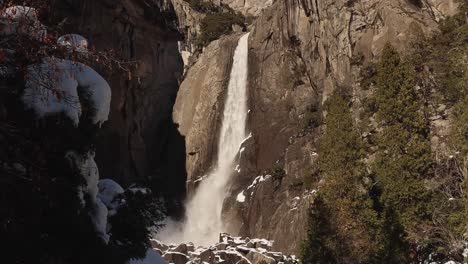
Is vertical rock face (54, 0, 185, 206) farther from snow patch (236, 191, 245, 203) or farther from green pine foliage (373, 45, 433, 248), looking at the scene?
green pine foliage (373, 45, 433, 248)

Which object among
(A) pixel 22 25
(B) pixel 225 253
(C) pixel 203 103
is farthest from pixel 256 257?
(A) pixel 22 25

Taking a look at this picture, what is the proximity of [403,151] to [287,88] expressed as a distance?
67.9 ft

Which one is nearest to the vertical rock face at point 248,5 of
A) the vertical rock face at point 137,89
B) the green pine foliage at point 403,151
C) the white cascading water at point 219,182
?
the vertical rock face at point 137,89

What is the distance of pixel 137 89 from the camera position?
35406 millimetres

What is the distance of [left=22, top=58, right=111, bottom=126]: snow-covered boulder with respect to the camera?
488 centimetres

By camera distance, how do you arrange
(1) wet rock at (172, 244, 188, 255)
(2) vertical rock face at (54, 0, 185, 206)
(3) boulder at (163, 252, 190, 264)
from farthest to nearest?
(1) wet rock at (172, 244, 188, 255)
(3) boulder at (163, 252, 190, 264)
(2) vertical rock face at (54, 0, 185, 206)

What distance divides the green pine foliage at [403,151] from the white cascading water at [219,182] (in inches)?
730

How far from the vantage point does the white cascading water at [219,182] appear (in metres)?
39.8

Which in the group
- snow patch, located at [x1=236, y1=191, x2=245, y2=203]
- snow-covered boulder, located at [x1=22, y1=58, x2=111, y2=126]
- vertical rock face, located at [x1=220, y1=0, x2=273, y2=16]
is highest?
vertical rock face, located at [x1=220, y1=0, x2=273, y2=16]

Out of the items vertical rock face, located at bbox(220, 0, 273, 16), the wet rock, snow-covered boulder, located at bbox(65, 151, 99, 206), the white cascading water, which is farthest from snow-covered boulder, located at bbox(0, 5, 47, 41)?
vertical rock face, located at bbox(220, 0, 273, 16)

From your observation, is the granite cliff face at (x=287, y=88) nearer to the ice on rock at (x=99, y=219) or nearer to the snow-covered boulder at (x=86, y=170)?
the ice on rock at (x=99, y=219)

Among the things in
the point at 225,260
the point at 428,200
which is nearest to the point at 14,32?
the point at 428,200

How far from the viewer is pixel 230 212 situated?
3794cm

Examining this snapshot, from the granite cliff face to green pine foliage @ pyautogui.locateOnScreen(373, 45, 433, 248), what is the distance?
8783mm
